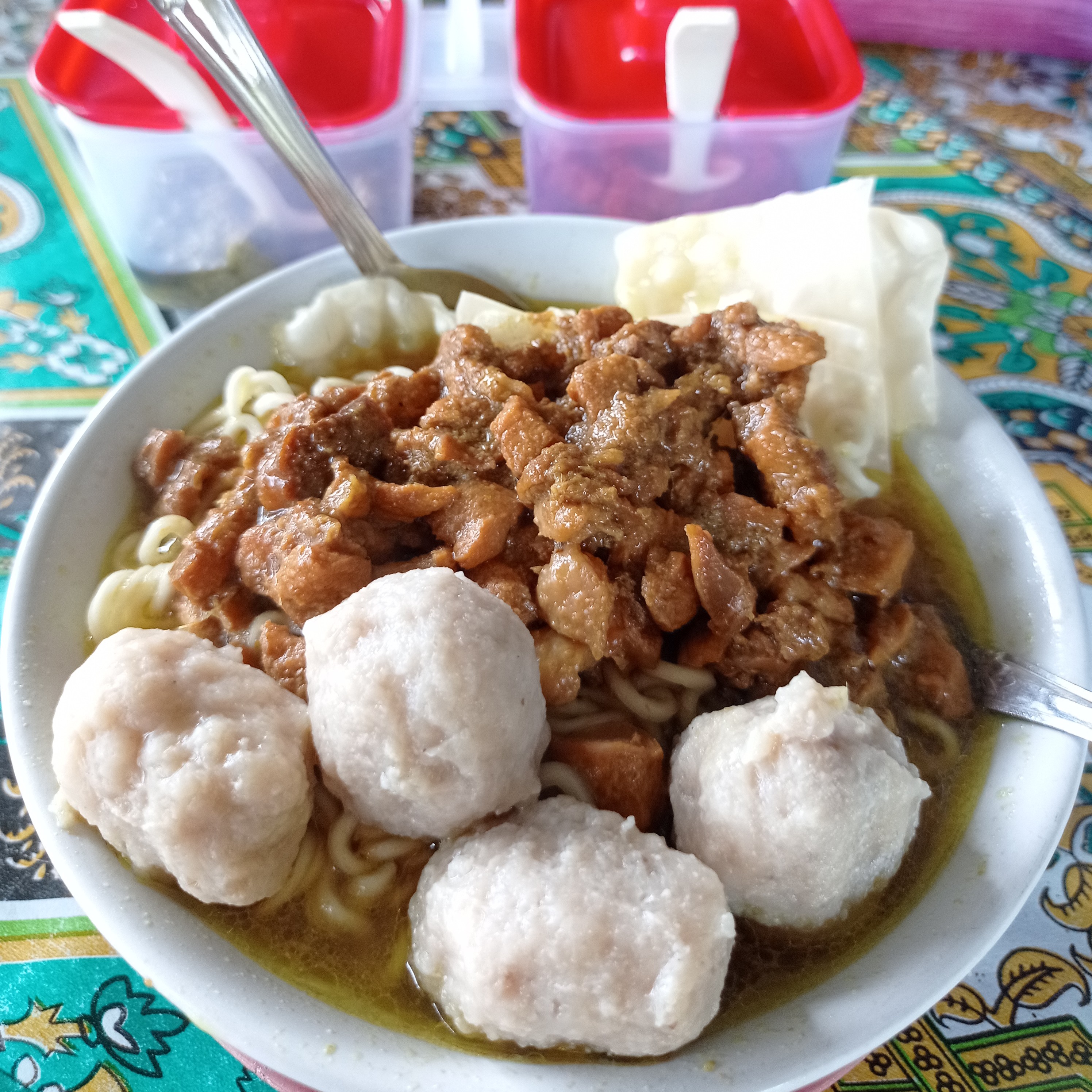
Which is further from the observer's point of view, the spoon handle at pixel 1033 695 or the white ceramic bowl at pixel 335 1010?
the spoon handle at pixel 1033 695

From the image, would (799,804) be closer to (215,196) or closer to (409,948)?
(409,948)

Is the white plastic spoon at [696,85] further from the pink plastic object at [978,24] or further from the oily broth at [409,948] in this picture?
the oily broth at [409,948]

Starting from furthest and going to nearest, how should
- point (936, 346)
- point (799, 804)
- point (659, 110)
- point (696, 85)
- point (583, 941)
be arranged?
point (936, 346)
point (659, 110)
point (696, 85)
point (799, 804)
point (583, 941)

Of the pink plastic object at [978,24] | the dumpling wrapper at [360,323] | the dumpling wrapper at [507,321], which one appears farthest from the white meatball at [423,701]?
the pink plastic object at [978,24]

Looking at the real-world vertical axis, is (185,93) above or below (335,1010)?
above

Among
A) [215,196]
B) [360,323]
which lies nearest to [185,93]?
[215,196]

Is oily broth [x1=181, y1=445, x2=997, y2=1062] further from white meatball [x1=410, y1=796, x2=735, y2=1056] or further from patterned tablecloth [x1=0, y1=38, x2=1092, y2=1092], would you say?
patterned tablecloth [x1=0, y1=38, x2=1092, y2=1092]

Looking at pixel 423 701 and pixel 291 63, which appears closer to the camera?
pixel 423 701
